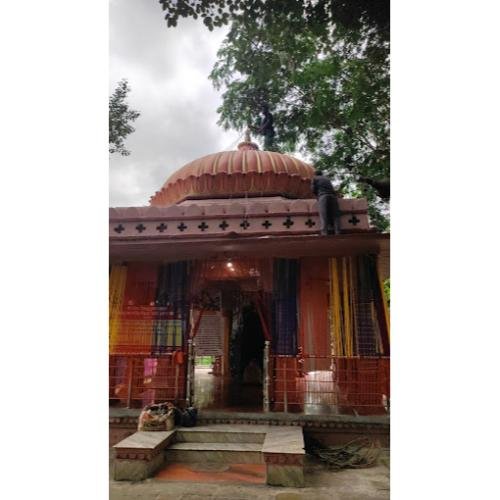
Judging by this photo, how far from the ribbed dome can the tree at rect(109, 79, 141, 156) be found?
2317 millimetres

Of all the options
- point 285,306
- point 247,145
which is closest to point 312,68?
point 247,145

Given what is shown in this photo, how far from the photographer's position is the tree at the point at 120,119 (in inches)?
92.6

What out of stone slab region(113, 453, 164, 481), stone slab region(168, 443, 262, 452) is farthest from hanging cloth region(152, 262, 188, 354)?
stone slab region(113, 453, 164, 481)

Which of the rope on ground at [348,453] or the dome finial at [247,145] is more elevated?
the dome finial at [247,145]

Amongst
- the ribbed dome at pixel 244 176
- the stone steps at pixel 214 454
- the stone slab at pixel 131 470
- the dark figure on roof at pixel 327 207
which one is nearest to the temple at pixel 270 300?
the dark figure on roof at pixel 327 207

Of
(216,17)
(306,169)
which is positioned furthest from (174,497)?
(306,169)

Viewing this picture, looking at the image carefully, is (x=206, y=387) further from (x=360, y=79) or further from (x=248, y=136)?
(x=360, y=79)

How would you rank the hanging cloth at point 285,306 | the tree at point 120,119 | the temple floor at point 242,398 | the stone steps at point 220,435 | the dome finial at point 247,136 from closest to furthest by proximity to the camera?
the tree at point 120,119 → the stone steps at point 220,435 → the dome finial at point 247,136 → the temple floor at point 242,398 → the hanging cloth at point 285,306

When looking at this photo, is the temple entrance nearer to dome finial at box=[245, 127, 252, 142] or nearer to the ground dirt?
dome finial at box=[245, 127, 252, 142]

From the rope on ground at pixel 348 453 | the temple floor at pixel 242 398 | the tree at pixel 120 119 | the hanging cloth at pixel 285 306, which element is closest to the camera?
the tree at pixel 120 119

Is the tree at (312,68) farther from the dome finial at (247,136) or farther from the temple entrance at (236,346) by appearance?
the temple entrance at (236,346)

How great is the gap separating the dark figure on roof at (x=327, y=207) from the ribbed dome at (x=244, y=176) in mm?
935

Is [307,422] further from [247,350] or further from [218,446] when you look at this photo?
[247,350]

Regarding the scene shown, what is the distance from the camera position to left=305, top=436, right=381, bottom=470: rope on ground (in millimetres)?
3043
